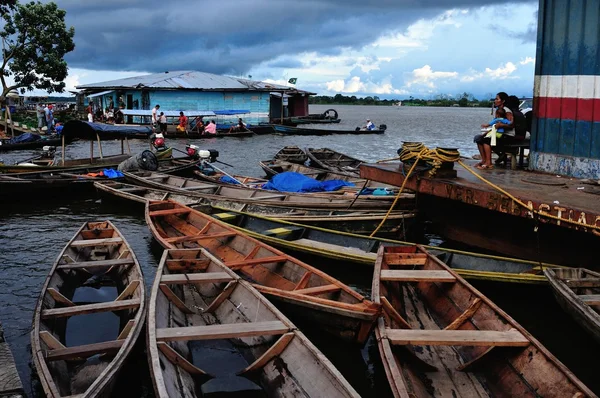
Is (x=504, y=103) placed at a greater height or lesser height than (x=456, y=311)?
greater

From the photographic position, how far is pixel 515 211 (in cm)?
851

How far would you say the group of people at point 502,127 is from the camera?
1092 centimetres

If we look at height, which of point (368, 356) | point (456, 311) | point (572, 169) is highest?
point (572, 169)

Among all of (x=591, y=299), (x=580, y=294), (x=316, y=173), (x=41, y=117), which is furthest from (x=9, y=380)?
(x=41, y=117)

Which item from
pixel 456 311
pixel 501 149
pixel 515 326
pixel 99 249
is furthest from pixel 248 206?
pixel 515 326

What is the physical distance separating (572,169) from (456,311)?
4.97m

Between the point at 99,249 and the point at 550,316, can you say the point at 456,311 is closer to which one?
the point at 550,316

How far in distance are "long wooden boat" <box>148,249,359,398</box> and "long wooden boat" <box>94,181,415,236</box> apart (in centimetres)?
360

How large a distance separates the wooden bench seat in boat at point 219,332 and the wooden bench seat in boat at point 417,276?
2.08 m

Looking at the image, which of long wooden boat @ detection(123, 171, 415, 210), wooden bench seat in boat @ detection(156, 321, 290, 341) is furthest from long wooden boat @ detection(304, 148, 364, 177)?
wooden bench seat in boat @ detection(156, 321, 290, 341)

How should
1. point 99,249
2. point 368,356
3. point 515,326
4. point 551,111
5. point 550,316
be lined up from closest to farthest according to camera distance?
point 515,326 < point 368,356 < point 550,316 < point 99,249 < point 551,111

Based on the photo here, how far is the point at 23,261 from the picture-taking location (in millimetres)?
11297

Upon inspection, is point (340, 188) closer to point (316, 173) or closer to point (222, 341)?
point (316, 173)

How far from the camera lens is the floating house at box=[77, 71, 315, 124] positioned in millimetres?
41500
